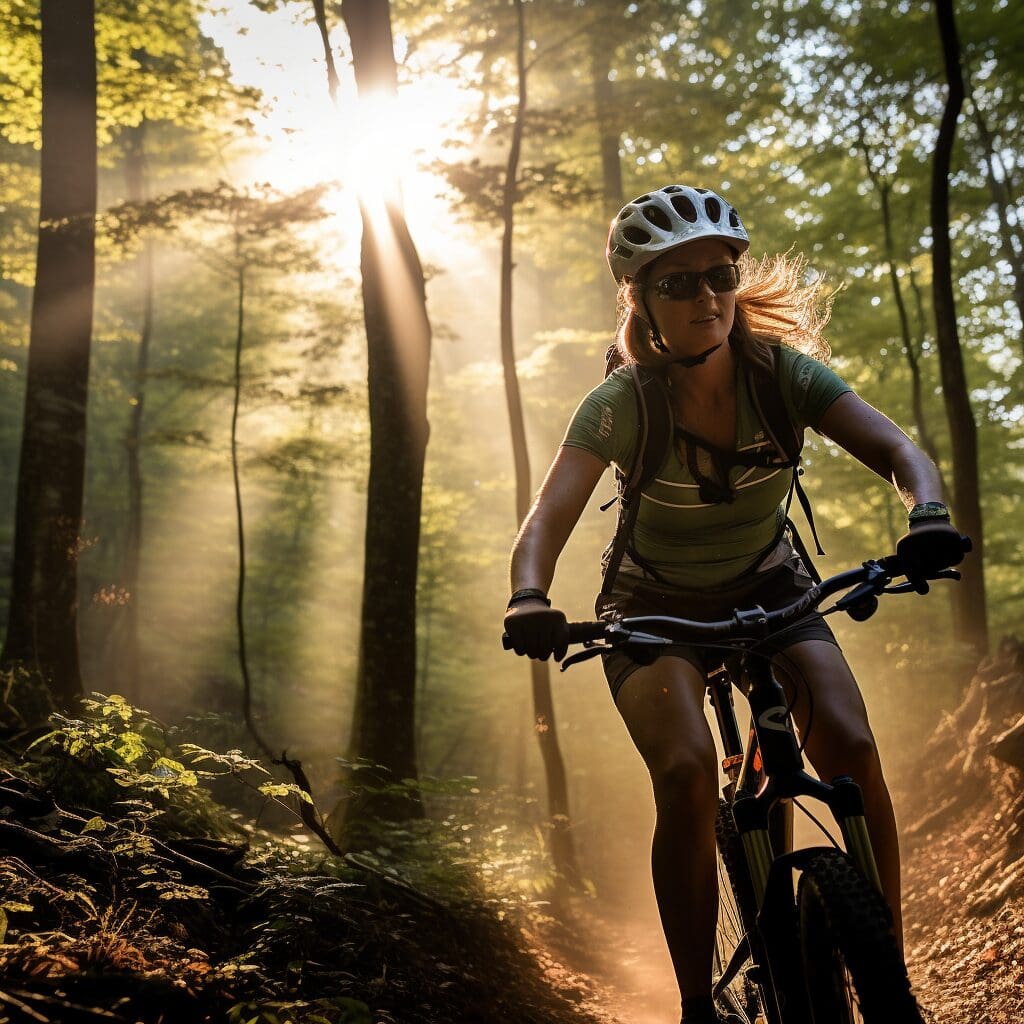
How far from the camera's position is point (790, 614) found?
2564mm

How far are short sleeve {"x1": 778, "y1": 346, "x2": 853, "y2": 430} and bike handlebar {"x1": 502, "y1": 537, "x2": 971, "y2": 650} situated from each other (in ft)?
2.77

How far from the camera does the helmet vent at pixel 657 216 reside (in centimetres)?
331

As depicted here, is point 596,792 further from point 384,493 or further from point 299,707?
point 384,493

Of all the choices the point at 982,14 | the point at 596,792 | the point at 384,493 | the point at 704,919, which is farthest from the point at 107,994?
the point at 596,792

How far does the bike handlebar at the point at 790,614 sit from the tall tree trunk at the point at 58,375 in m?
6.61

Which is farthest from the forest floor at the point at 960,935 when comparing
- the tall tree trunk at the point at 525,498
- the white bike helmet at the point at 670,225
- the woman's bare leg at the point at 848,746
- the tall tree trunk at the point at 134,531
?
the tall tree trunk at the point at 134,531

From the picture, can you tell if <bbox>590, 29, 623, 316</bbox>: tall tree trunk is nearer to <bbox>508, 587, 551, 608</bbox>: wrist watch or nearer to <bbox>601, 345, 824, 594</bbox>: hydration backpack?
<bbox>601, 345, 824, 594</bbox>: hydration backpack

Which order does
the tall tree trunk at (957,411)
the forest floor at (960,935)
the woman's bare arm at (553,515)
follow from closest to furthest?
the woman's bare arm at (553,515) → the forest floor at (960,935) → the tall tree trunk at (957,411)

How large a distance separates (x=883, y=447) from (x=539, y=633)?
140 centimetres

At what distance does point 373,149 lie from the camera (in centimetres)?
786

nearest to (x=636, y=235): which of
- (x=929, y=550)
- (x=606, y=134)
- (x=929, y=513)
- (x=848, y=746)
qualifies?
(x=929, y=513)

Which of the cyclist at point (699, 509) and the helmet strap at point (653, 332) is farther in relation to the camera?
the helmet strap at point (653, 332)

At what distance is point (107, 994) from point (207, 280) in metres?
22.5

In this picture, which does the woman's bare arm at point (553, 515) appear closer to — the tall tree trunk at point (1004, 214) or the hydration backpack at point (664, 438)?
the hydration backpack at point (664, 438)
